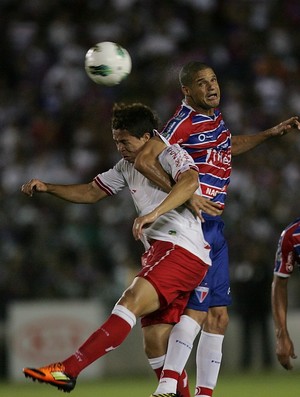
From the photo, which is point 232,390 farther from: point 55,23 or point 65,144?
point 55,23

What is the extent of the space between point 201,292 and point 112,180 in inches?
37.8

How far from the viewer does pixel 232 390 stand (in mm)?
10180

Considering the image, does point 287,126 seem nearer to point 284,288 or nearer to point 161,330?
point 284,288

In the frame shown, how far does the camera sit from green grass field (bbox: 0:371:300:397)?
992 cm

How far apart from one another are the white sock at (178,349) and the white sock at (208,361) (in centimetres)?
30

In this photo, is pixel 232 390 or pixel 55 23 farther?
pixel 55 23

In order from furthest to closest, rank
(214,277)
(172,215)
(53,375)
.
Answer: (214,277) < (172,215) < (53,375)

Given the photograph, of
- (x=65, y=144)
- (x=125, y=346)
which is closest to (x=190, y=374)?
(x=125, y=346)

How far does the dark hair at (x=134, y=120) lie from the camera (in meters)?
6.47

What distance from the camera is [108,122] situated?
14.5 m

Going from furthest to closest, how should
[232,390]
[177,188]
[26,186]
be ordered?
[232,390]
[26,186]
[177,188]

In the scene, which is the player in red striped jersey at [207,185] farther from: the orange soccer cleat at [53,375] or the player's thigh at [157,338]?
the orange soccer cleat at [53,375]

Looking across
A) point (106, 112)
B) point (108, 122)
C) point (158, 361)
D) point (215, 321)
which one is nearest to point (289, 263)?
point (215, 321)

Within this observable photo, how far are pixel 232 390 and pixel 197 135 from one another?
416 centimetres
